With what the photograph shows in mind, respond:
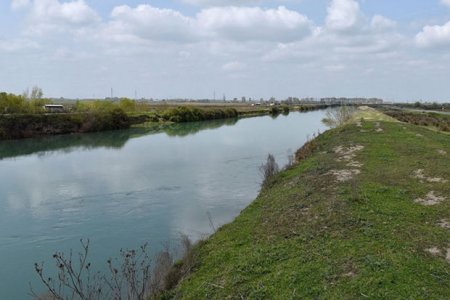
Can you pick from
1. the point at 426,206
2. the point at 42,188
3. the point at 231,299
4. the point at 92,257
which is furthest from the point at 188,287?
the point at 42,188

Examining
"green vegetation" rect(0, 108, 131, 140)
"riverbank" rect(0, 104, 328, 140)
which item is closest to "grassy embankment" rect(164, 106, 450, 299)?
"green vegetation" rect(0, 108, 131, 140)

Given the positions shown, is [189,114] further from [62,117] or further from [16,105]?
[16,105]

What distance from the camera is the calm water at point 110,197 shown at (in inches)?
495

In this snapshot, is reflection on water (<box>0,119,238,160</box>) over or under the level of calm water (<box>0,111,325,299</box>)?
over

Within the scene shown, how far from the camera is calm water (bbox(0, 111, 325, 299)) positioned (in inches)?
495

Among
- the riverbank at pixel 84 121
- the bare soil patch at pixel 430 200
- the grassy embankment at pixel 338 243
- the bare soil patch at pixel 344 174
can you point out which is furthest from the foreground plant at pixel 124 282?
the riverbank at pixel 84 121

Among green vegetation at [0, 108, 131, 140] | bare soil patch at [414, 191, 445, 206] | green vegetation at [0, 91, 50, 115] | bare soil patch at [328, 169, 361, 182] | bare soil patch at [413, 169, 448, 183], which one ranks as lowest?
bare soil patch at [414, 191, 445, 206]

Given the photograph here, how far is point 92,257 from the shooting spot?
11484mm

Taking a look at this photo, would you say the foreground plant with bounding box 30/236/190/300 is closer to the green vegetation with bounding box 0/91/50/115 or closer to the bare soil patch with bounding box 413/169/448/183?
the bare soil patch with bounding box 413/169/448/183

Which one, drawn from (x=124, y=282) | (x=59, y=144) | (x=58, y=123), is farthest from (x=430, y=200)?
(x=58, y=123)

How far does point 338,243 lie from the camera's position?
8.48 meters

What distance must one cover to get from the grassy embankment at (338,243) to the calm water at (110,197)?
9.83ft

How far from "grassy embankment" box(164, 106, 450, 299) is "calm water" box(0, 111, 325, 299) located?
9.83 feet

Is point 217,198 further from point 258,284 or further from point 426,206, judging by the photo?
point 258,284
